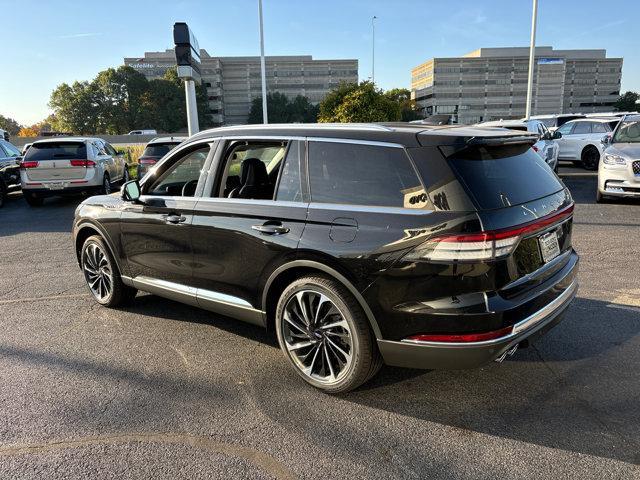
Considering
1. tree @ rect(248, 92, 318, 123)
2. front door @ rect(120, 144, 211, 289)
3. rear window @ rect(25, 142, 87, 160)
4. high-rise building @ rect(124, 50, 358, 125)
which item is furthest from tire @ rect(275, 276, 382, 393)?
high-rise building @ rect(124, 50, 358, 125)

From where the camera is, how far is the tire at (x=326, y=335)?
3.01 metres

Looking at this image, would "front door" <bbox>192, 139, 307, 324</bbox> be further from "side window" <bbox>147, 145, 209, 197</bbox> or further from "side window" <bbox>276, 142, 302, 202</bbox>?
"side window" <bbox>147, 145, 209, 197</bbox>

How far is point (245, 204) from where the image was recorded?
3.59m

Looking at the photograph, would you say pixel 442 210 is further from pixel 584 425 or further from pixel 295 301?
pixel 584 425

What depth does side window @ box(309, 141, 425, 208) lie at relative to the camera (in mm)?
2861

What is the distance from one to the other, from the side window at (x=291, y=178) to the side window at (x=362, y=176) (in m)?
0.11

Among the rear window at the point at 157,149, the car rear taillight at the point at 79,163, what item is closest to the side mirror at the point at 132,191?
the car rear taillight at the point at 79,163

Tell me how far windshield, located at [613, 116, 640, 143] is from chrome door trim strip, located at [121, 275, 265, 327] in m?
10.00

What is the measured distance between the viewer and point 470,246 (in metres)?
2.60

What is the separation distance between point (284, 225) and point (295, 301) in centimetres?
53

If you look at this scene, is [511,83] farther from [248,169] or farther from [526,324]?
[526,324]

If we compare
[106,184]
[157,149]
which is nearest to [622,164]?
[157,149]

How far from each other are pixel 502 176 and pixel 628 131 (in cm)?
941

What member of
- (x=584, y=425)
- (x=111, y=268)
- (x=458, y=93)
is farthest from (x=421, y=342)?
(x=458, y=93)
